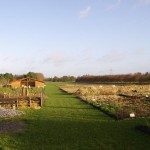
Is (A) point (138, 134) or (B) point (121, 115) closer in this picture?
(A) point (138, 134)

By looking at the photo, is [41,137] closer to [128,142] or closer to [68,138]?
[68,138]

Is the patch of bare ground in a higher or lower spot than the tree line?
lower

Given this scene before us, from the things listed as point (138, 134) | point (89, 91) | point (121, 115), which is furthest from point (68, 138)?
point (89, 91)

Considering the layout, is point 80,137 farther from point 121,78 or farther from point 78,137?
point 121,78

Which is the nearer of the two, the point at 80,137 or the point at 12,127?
the point at 80,137

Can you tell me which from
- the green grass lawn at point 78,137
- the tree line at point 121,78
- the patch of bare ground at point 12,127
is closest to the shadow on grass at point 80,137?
the green grass lawn at point 78,137

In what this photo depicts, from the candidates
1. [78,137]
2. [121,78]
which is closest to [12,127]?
[78,137]

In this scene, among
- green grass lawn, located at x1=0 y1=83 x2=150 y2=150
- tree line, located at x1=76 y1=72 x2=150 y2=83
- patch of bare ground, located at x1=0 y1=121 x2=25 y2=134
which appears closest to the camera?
green grass lawn, located at x1=0 y1=83 x2=150 y2=150

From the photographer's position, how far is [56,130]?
60.0ft

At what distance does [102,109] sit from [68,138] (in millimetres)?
13555

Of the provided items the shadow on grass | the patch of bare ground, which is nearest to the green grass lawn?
the shadow on grass

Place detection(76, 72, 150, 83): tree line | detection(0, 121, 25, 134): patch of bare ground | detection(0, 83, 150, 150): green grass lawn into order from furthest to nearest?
detection(76, 72, 150, 83): tree line, detection(0, 121, 25, 134): patch of bare ground, detection(0, 83, 150, 150): green grass lawn

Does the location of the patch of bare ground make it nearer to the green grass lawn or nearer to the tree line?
the green grass lawn

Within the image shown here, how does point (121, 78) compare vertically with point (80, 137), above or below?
above
